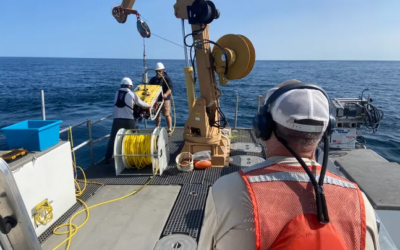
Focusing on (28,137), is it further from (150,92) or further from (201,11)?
(201,11)

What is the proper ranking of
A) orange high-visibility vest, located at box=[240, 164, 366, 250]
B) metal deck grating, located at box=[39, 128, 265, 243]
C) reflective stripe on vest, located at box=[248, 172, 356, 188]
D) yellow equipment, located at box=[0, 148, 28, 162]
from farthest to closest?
metal deck grating, located at box=[39, 128, 265, 243] < yellow equipment, located at box=[0, 148, 28, 162] < reflective stripe on vest, located at box=[248, 172, 356, 188] < orange high-visibility vest, located at box=[240, 164, 366, 250]

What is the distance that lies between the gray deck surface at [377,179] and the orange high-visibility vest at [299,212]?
232 centimetres

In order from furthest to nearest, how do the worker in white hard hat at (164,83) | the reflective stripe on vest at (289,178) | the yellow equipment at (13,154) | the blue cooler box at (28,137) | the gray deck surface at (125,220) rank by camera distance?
1. the worker in white hard hat at (164,83)
2. the blue cooler box at (28,137)
3. the gray deck surface at (125,220)
4. the yellow equipment at (13,154)
5. the reflective stripe on vest at (289,178)

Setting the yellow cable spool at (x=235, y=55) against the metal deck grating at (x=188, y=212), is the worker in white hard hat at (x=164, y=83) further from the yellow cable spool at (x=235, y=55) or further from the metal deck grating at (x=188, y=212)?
the metal deck grating at (x=188, y=212)

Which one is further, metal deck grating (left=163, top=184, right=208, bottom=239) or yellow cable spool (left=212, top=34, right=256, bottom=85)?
yellow cable spool (left=212, top=34, right=256, bottom=85)

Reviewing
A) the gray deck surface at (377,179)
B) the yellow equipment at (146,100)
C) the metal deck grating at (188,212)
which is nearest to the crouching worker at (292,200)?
the gray deck surface at (377,179)

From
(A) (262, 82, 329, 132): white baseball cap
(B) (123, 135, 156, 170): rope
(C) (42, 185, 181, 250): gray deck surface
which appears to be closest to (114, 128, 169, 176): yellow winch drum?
(B) (123, 135, 156, 170): rope

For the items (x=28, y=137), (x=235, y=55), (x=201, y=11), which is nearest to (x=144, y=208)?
(x=28, y=137)

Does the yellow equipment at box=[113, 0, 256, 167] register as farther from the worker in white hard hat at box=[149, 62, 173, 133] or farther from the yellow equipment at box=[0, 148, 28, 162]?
the yellow equipment at box=[0, 148, 28, 162]

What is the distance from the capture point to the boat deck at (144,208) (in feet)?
11.8

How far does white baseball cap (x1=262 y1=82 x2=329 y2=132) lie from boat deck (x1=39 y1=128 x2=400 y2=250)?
8.07ft

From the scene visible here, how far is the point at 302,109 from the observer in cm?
128

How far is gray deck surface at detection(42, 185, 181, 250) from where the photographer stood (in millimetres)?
3490

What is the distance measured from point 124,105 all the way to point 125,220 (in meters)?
2.66
